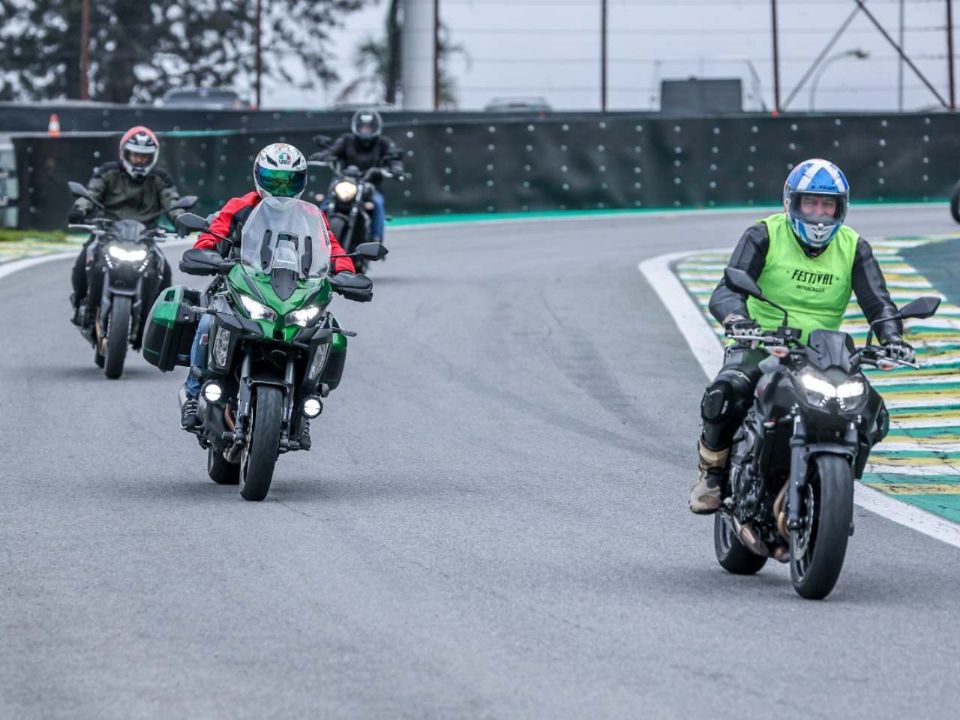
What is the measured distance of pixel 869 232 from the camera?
86.9ft

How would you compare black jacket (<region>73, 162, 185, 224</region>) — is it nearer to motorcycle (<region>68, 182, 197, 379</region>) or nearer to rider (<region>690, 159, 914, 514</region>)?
motorcycle (<region>68, 182, 197, 379</region>)

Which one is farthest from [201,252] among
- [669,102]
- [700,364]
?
[669,102]

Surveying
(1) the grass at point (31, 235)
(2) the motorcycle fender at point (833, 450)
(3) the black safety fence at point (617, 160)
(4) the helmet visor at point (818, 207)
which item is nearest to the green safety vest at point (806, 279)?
(4) the helmet visor at point (818, 207)

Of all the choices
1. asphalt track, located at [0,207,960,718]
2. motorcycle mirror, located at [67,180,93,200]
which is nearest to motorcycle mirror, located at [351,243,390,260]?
asphalt track, located at [0,207,960,718]

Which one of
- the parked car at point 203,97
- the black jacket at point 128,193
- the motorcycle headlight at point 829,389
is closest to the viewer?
the motorcycle headlight at point 829,389

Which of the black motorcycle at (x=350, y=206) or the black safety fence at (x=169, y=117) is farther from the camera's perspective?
the black safety fence at (x=169, y=117)

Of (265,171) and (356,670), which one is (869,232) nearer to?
(265,171)

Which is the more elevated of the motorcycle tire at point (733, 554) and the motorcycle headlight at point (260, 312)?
the motorcycle headlight at point (260, 312)

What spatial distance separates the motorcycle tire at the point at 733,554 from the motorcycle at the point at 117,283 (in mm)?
7484

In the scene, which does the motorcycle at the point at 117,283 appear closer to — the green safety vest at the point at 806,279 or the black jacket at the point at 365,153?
the black jacket at the point at 365,153

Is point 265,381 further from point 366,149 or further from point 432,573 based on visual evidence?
point 366,149

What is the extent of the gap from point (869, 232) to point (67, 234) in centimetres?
1055

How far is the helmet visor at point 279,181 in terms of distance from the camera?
1082cm

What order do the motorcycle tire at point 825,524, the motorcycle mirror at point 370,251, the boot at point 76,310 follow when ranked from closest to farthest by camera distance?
the motorcycle tire at point 825,524, the motorcycle mirror at point 370,251, the boot at point 76,310
